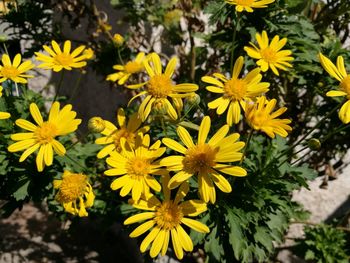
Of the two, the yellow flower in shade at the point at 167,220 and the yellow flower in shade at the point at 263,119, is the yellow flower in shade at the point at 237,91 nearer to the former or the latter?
the yellow flower in shade at the point at 263,119

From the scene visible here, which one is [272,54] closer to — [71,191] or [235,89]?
[235,89]

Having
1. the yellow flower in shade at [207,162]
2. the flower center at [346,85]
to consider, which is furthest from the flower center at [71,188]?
the flower center at [346,85]

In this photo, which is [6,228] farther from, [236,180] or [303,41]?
[303,41]

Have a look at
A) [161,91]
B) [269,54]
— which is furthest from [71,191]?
[269,54]

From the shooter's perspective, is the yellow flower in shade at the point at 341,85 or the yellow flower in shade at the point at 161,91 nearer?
the yellow flower in shade at the point at 341,85

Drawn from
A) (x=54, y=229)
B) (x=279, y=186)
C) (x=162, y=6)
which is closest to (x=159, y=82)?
(x=279, y=186)
